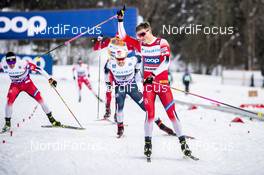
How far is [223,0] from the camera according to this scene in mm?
46094

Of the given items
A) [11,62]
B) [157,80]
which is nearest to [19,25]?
[11,62]

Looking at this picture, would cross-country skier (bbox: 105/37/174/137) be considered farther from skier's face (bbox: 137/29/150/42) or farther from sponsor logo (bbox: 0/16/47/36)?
sponsor logo (bbox: 0/16/47/36)

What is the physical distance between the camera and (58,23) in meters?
20.4

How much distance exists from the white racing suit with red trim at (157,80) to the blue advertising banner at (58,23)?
41.4ft

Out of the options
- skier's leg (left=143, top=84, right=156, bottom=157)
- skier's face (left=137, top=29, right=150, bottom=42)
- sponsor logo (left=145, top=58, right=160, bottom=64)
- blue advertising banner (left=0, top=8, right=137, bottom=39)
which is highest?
blue advertising banner (left=0, top=8, right=137, bottom=39)

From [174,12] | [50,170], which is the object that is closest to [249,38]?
[174,12]

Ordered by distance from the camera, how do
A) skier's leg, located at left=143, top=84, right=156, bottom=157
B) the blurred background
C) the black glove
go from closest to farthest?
1. the black glove
2. skier's leg, located at left=143, top=84, right=156, bottom=157
3. the blurred background

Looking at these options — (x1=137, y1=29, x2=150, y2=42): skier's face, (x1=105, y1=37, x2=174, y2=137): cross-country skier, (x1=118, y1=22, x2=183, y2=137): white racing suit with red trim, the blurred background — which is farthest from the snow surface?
the blurred background

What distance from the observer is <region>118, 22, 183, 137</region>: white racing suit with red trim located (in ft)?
21.0

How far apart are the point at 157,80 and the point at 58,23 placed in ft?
49.2

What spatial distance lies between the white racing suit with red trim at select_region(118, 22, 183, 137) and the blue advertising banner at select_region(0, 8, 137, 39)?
12628mm

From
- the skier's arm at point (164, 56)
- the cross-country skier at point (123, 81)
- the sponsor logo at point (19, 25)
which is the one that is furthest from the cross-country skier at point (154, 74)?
the sponsor logo at point (19, 25)

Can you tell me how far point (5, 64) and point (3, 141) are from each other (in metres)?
2.55

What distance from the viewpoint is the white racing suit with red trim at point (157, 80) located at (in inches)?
253
